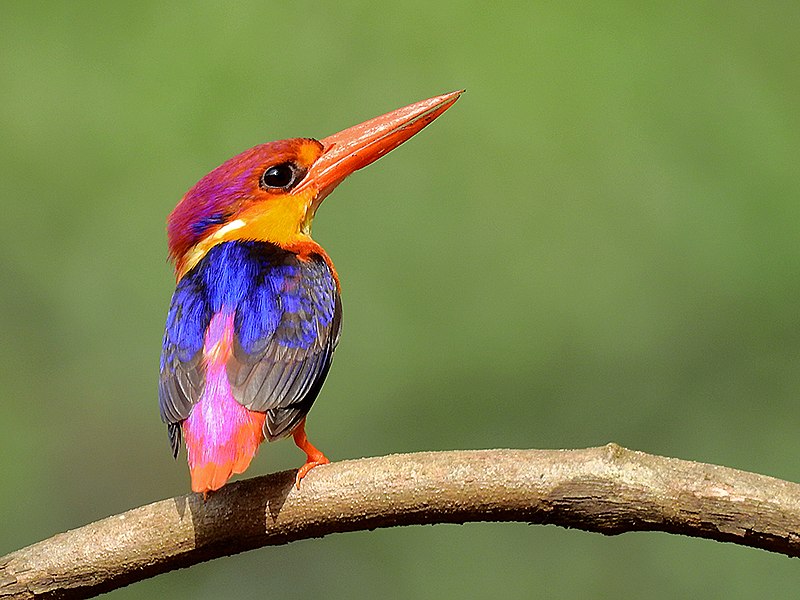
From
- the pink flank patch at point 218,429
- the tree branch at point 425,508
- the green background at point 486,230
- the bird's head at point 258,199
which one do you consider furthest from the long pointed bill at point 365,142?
the green background at point 486,230

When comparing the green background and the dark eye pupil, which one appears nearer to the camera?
the dark eye pupil

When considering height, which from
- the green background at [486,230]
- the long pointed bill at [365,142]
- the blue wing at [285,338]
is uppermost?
the green background at [486,230]

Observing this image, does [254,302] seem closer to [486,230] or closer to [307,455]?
[307,455]

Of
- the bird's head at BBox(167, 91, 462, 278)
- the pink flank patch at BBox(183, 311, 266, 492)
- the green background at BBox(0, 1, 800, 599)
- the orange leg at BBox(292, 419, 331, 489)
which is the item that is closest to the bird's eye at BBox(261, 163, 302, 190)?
the bird's head at BBox(167, 91, 462, 278)

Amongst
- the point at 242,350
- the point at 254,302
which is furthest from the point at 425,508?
the point at 254,302

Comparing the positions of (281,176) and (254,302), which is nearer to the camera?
(254,302)

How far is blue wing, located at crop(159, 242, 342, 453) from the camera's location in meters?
2.22

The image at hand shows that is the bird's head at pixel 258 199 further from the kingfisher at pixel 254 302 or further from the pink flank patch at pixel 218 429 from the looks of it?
the pink flank patch at pixel 218 429

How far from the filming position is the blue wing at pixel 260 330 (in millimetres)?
2225

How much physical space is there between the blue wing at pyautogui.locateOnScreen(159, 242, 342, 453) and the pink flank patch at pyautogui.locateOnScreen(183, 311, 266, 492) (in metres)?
0.01

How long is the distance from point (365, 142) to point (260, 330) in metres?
0.70

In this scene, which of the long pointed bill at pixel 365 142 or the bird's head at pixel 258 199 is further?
the long pointed bill at pixel 365 142

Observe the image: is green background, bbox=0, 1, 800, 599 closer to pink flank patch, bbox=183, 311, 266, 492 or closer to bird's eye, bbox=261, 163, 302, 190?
bird's eye, bbox=261, 163, 302, 190

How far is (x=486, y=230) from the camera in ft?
14.1
